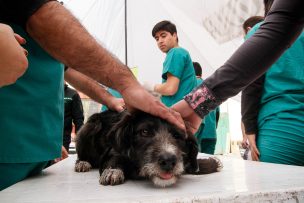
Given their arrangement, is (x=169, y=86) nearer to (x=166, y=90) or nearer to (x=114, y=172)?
(x=166, y=90)

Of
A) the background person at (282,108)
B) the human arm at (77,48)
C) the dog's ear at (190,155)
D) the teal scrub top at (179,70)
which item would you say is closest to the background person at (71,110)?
the teal scrub top at (179,70)

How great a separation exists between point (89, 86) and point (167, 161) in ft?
3.47

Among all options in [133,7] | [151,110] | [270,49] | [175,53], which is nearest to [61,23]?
[151,110]

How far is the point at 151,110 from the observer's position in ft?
4.25

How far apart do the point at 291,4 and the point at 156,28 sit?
2.12m

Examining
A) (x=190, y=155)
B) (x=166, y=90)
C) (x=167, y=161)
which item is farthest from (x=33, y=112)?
(x=166, y=90)

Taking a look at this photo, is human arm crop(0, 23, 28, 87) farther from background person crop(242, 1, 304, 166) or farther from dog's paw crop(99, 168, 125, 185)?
background person crop(242, 1, 304, 166)

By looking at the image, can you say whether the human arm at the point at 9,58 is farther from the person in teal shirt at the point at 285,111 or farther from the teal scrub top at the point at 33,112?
the person in teal shirt at the point at 285,111

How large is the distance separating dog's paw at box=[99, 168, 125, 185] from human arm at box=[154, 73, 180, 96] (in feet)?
5.20

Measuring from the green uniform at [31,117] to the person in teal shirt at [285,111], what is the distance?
4.10 ft

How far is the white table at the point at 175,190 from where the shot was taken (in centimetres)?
85

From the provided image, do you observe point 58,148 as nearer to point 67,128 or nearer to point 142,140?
point 142,140

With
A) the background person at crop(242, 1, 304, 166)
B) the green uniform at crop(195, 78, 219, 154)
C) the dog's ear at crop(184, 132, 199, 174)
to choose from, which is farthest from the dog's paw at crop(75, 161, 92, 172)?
the green uniform at crop(195, 78, 219, 154)

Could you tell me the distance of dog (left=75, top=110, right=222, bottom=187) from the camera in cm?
118
